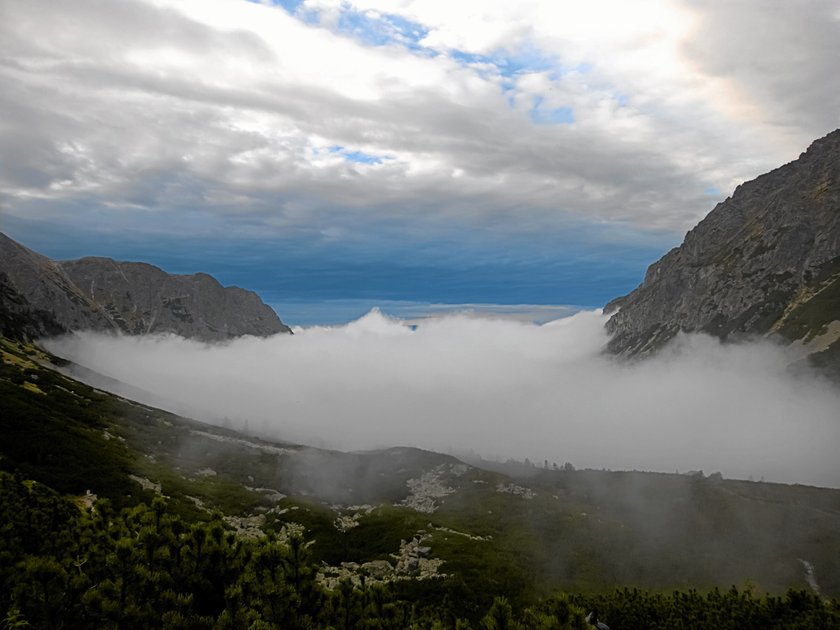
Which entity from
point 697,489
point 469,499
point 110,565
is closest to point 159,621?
point 110,565

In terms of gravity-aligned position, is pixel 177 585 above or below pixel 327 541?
above

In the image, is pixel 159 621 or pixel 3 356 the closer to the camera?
pixel 159 621

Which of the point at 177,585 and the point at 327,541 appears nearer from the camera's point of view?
the point at 177,585

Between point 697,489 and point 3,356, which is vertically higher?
point 3,356

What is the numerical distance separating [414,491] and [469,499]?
73.3 ft

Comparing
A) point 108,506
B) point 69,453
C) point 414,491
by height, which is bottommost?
point 414,491

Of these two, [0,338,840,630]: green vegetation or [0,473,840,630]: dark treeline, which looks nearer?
[0,473,840,630]: dark treeline

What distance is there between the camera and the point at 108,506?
2316cm

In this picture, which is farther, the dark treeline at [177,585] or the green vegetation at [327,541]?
the green vegetation at [327,541]

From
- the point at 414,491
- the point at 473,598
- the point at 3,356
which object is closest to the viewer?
the point at 473,598

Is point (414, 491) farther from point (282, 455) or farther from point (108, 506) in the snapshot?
point (108, 506)

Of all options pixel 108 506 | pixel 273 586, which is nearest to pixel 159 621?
pixel 273 586

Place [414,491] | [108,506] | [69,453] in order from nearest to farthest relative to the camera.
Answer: [108,506] → [69,453] → [414,491]

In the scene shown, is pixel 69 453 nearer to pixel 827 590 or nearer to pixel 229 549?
→ pixel 229 549
